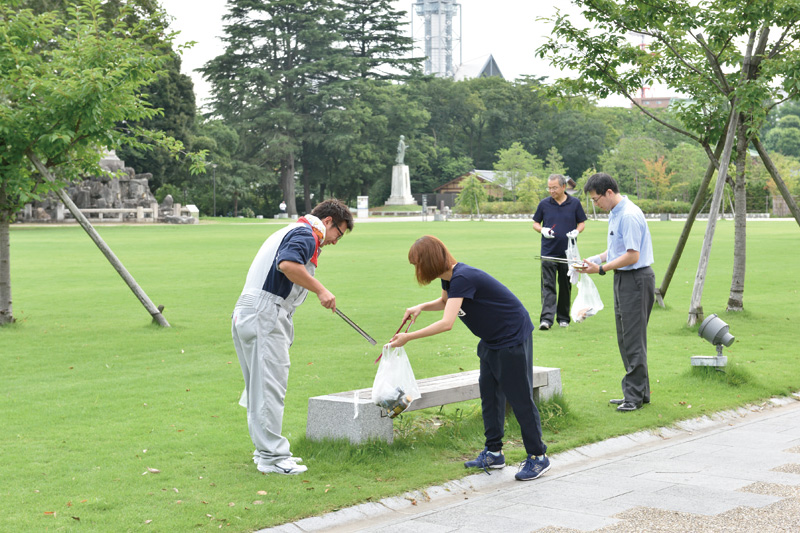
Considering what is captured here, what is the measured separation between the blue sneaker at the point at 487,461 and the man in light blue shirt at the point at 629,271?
2014 millimetres

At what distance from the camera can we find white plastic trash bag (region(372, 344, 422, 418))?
225 inches

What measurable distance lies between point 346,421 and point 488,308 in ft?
4.31

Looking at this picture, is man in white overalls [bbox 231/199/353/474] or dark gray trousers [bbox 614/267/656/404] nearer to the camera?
man in white overalls [bbox 231/199/353/474]

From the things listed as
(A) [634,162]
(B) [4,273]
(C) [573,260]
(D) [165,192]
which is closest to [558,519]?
(C) [573,260]

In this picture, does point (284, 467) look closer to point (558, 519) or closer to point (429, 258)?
point (429, 258)

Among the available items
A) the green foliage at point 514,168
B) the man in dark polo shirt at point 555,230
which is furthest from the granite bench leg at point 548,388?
the green foliage at point 514,168

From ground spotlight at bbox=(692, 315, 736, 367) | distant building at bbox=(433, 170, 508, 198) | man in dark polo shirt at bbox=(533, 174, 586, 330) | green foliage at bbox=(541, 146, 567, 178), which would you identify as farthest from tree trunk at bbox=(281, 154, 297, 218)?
ground spotlight at bbox=(692, 315, 736, 367)

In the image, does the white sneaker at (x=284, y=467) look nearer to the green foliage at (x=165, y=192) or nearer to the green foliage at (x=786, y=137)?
the green foliage at (x=165, y=192)

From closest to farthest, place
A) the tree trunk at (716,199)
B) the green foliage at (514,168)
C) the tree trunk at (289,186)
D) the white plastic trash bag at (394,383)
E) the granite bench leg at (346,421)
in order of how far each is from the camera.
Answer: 1. the white plastic trash bag at (394,383)
2. the granite bench leg at (346,421)
3. the tree trunk at (716,199)
4. the tree trunk at (289,186)
5. the green foliage at (514,168)

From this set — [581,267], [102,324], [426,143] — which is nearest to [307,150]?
[426,143]

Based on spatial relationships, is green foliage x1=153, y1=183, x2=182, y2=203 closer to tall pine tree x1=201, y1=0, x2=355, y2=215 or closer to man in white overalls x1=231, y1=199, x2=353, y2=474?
tall pine tree x1=201, y1=0, x2=355, y2=215

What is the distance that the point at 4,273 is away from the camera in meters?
13.1

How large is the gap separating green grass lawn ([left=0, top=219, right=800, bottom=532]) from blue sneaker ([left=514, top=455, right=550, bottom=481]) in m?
0.35

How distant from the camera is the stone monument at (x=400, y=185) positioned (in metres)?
89.9
